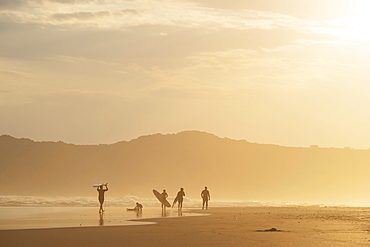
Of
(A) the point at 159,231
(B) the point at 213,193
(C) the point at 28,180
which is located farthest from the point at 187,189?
(A) the point at 159,231

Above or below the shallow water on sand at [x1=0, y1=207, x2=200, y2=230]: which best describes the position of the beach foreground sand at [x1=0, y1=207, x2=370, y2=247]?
below

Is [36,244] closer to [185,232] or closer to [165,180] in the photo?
[185,232]

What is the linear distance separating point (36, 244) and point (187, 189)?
6674 inches

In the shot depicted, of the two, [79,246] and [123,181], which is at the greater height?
[123,181]

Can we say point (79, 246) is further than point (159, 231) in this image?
No

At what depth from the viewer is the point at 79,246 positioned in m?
17.7

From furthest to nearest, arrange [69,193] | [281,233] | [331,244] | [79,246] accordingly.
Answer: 1. [69,193]
2. [281,233]
3. [331,244]
4. [79,246]

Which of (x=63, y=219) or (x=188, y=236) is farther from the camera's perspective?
(x=63, y=219)

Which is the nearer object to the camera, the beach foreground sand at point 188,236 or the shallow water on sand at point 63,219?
the beach foreground sand at point 188,236

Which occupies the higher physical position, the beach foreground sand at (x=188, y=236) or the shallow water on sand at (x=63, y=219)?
the shallow water on sand at (x=63, y=219)

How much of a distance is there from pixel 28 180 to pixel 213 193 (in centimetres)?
5674

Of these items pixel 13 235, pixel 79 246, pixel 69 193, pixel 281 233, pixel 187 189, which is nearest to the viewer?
pixel 79 246

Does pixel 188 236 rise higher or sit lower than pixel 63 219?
lower

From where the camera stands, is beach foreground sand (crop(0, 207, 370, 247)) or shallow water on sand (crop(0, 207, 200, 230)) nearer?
beach foreground sand (crop(0, 207, 370, 247))
